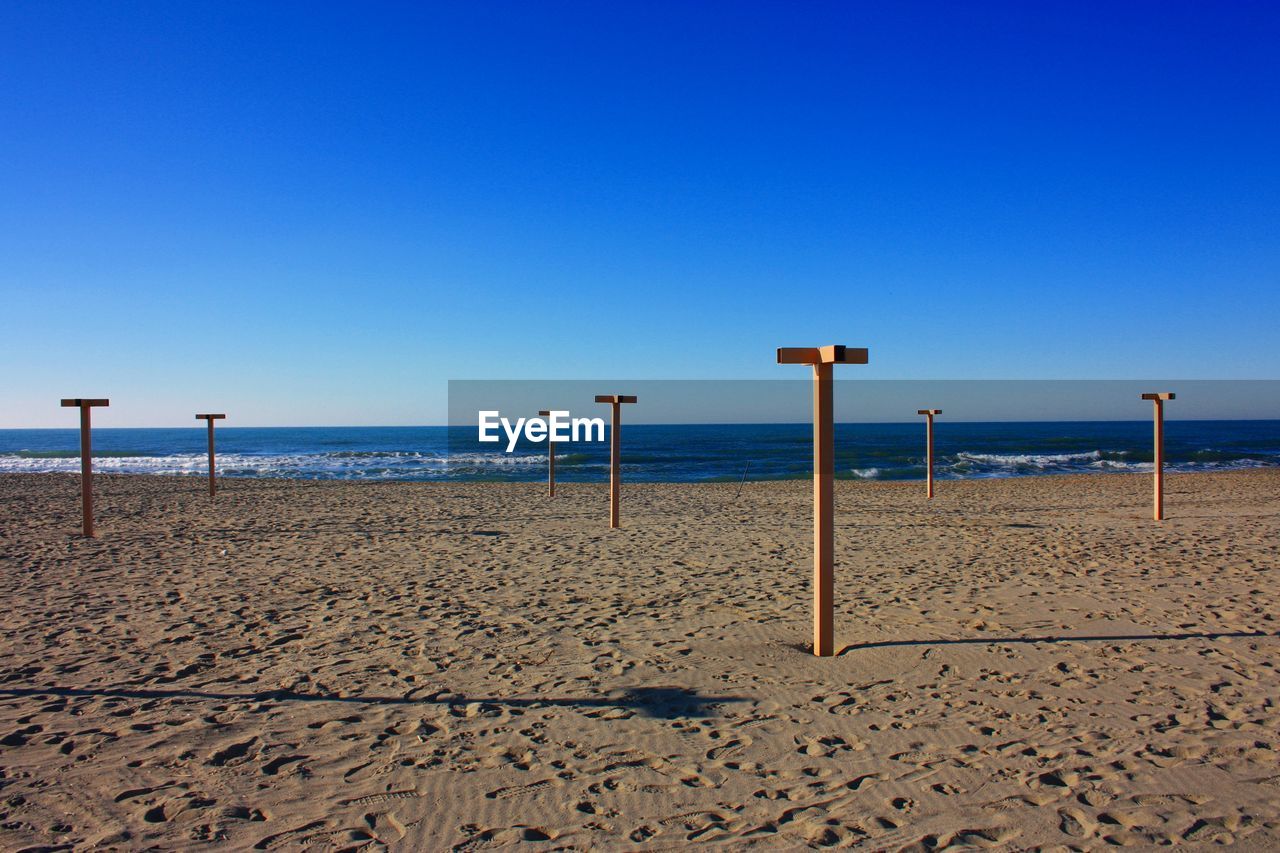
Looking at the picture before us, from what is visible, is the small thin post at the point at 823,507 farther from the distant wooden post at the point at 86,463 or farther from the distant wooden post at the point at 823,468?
the distant wooden post at the point at 86,463

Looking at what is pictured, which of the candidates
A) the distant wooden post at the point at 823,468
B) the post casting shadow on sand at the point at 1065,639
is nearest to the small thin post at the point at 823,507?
the distant wooden post at the point at 823,468

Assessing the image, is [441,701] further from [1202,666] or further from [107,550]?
[107,550]

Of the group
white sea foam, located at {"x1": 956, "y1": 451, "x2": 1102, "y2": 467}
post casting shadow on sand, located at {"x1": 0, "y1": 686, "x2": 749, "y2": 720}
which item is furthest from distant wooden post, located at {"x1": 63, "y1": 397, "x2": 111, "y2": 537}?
white sea foam, located at {"x1": 956, "y1": 451, "x2": 1102, "y2": 467}

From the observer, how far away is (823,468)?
4.68m

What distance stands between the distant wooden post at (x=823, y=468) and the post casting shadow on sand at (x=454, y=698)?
96 cm

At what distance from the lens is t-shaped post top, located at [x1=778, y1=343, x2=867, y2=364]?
4422mm

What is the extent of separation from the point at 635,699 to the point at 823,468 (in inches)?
72.2

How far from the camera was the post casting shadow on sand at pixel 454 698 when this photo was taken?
13.3 feet

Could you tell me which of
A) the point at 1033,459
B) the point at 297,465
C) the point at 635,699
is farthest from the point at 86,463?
the point at 1033,459

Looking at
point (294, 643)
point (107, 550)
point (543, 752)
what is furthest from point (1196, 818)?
point (107, 550)

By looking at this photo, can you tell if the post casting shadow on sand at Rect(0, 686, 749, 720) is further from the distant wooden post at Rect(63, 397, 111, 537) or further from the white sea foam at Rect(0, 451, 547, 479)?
the white sea foam at Rect(0, 451, 547, 479)

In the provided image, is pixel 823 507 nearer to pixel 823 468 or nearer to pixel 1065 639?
pixel 823 468

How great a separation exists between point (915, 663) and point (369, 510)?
36.0 ft

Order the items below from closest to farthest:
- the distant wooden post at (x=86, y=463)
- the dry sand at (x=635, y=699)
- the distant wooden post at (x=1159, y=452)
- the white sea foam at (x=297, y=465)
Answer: the dry sand at (x=635, y=699)
the distant wooden post at (x=86, y=463)
the distant wooden post at (x=1159, y=452)
the white sea foam at (x=297, y=465)
